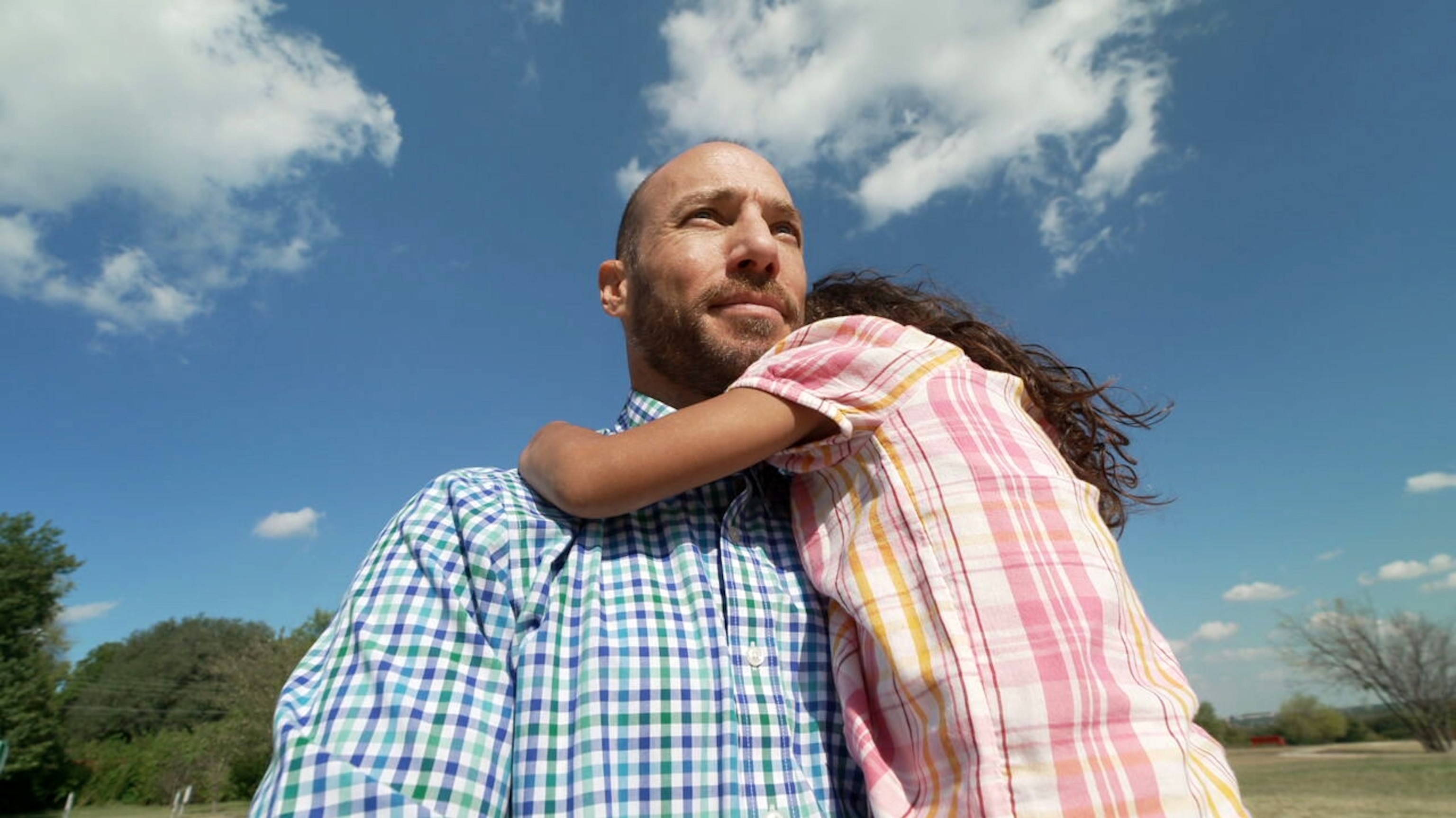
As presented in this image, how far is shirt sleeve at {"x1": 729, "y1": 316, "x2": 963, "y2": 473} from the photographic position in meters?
1.46

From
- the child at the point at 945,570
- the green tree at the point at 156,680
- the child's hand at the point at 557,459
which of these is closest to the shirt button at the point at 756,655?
the child at the point at 945,570

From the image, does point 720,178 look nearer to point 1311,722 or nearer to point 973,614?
point 973,614

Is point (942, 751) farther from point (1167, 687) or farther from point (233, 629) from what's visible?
point (233, 629)

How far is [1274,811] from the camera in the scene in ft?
58.8

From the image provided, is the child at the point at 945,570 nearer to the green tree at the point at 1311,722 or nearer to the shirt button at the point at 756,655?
the shirt button at the point at 756,655

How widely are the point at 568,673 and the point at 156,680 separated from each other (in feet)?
263

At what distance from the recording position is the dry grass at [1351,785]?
1811cm

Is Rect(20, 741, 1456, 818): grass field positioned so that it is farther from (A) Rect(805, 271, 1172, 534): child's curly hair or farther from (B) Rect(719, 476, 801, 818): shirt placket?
(B) Rect(719, 476, 801, 818): shirt placket

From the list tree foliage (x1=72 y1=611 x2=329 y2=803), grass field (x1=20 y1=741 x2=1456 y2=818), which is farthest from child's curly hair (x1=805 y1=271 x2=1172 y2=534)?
tree foliage (x1=72 y1=611 x2=329 y2=803)

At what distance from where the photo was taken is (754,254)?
203 cm

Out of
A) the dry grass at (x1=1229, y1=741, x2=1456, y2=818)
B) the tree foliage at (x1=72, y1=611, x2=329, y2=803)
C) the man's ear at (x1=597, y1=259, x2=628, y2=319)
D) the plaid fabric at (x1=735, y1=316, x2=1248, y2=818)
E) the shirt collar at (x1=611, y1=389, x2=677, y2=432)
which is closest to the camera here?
the plaid fabric at (x1=735, y1=316, x2=1248, y2=818)

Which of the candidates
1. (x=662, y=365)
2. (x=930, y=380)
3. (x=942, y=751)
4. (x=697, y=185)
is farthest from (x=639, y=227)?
(x=942, y=751)

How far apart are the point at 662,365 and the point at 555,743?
3.88ft

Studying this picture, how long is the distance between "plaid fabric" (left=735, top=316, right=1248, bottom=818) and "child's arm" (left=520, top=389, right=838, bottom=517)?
6 cm
